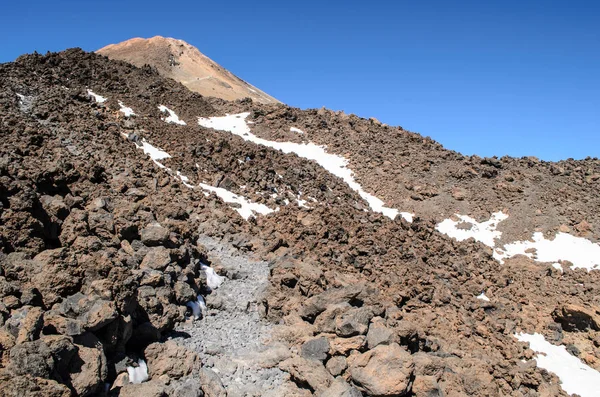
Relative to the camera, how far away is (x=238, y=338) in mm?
9297

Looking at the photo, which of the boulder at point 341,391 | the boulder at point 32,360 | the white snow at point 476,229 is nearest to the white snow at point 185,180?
the boulder at point 341,391

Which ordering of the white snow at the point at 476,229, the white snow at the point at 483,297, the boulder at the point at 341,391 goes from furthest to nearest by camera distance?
1. the white snow at the point at 476,229
2. the white snow at the point at 483,297
3. the boulder at the point at 341,391

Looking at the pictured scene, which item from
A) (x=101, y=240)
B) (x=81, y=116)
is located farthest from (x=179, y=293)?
(x=81, y=116)

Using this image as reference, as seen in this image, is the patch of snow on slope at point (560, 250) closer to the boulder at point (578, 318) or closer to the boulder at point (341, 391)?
the boulder at point (578, 318)

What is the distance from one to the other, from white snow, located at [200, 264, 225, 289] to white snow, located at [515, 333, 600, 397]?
10.1 metres

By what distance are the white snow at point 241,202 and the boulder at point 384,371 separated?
993cm

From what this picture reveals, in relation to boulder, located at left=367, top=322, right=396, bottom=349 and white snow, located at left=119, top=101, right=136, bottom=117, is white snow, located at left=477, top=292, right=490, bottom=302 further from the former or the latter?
white snow, located at left=119, top=101, right=136, bottom=117

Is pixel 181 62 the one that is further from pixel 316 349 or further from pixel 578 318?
pixel 316 349

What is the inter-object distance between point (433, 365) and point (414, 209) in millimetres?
15344

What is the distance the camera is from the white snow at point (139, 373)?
6906mm

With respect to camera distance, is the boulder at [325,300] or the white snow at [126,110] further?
the white snow at [126,110]

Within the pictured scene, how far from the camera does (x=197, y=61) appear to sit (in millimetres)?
68750

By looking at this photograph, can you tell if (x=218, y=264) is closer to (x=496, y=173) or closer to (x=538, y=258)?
(x=538, y=258)

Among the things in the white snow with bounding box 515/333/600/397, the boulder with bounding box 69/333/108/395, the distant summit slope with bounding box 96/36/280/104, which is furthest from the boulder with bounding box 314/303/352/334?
the distant summit slope with bounding box 96/36/280/104
